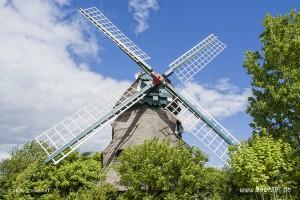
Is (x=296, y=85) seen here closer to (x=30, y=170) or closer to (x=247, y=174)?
(x=247, y=174)

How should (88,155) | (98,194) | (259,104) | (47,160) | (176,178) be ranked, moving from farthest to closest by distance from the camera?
1. (88,155)
2. (47,160)
3. (98,194)
4. (176,178)
5. (259,104)

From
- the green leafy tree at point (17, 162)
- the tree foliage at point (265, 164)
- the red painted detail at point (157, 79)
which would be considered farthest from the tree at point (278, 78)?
the green leafy tree at point (17, 162)

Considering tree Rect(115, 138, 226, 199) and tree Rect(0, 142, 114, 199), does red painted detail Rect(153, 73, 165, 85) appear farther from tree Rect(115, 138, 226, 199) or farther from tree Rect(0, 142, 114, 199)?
tree Rect(0, 142, 114, 199)

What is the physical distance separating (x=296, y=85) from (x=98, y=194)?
14.8 meters

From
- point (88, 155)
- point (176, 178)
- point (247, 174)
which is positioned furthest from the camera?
point (88, 155)

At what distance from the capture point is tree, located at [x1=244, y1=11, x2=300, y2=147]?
2417cm

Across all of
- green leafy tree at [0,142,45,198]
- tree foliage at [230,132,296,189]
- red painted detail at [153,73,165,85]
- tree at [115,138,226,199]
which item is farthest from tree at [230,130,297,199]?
green leafy tree at [0,142,45,198]

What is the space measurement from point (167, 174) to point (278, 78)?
9.01 m

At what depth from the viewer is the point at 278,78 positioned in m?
25.5

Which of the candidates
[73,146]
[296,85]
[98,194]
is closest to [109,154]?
[73,146]

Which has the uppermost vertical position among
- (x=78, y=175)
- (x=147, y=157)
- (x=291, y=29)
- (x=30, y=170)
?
(x=291, y=29)

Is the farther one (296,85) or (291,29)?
(291,29)

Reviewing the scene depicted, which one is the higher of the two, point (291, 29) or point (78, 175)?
point (291, 29)

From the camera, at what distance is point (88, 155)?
3850 centimetres
